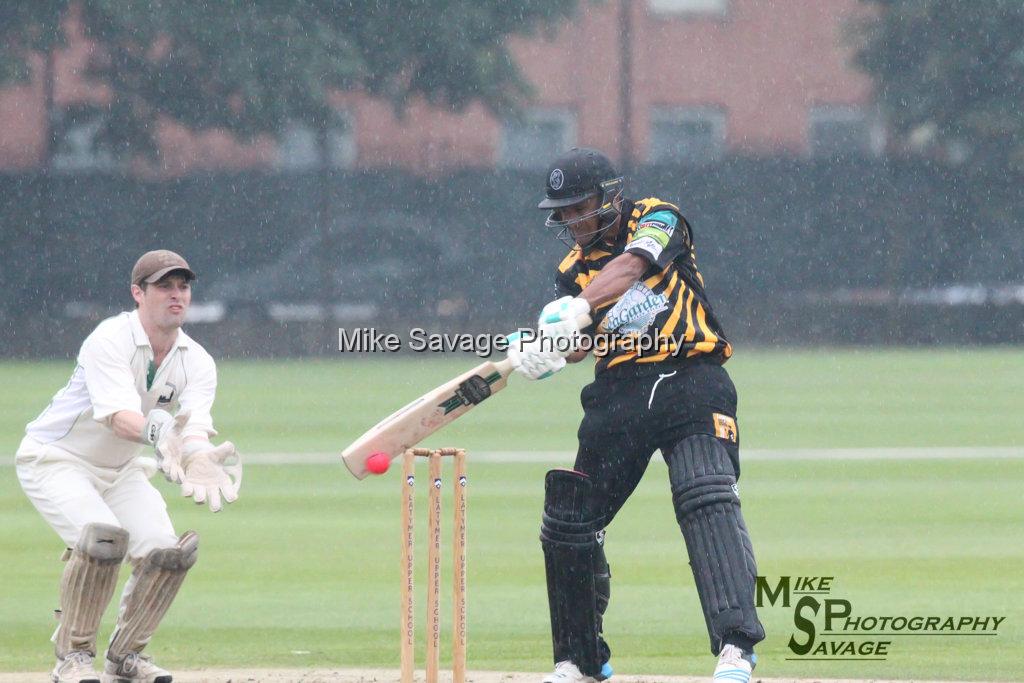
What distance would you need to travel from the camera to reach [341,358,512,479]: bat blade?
18.3ft

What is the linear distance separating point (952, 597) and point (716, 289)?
18718 mm

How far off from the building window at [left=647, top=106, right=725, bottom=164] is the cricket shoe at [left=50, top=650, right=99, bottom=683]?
2582cm

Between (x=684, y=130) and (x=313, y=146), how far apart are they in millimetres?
6843

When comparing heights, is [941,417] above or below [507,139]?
below

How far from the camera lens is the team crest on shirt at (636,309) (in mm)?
5836

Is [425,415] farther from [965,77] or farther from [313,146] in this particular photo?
[313,146]

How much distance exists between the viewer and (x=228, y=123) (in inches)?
1048

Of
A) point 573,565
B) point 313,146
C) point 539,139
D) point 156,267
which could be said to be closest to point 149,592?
point 156,267

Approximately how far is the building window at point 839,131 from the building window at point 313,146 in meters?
7.91

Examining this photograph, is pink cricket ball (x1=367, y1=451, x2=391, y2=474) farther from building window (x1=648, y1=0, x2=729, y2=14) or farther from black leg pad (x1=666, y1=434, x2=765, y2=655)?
building window (x1=648, y1=0, x2=729, y2=14)

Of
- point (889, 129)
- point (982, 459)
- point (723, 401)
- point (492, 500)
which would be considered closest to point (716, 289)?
point (889, 129)

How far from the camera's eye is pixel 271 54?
85.6ft

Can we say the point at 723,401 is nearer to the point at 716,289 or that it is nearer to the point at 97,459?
the point at 97,459

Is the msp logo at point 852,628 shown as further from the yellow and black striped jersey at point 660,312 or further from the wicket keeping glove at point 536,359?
the wicket keeping glove at point 536,359
